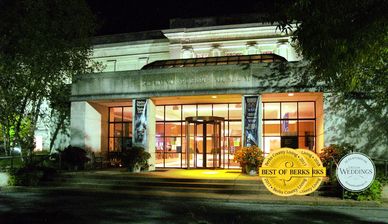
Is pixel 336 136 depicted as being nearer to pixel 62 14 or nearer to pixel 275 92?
pixel 275 92

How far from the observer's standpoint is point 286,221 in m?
11.3

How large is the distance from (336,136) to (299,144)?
431cm

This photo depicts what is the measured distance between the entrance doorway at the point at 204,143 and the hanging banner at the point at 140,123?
2.44 meters

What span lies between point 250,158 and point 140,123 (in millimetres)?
6098

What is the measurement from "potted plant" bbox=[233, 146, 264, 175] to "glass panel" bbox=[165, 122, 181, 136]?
6327mm

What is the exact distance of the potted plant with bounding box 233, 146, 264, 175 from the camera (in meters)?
19.5

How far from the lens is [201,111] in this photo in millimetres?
25094

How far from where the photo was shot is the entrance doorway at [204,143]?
24.1 meters

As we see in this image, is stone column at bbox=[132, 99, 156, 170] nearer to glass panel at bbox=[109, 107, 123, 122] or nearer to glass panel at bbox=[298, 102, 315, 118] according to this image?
glass panel at bbox=[109, 107, 123, 122]

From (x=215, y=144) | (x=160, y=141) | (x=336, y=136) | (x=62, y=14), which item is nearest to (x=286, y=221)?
(x=336, y=136)

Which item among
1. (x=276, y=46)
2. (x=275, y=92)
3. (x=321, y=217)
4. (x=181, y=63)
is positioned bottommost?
(x=321, y=217)

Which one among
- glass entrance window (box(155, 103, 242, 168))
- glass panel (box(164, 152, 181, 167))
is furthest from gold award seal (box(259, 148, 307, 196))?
glass panel (box(164, 152, 181, 167))

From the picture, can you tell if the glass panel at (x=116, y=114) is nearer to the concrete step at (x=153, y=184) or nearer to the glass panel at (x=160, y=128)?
the glass panel at (x=160, y=128)

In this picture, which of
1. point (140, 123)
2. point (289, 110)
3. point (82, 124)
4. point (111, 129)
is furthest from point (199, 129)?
point (82, 124)
